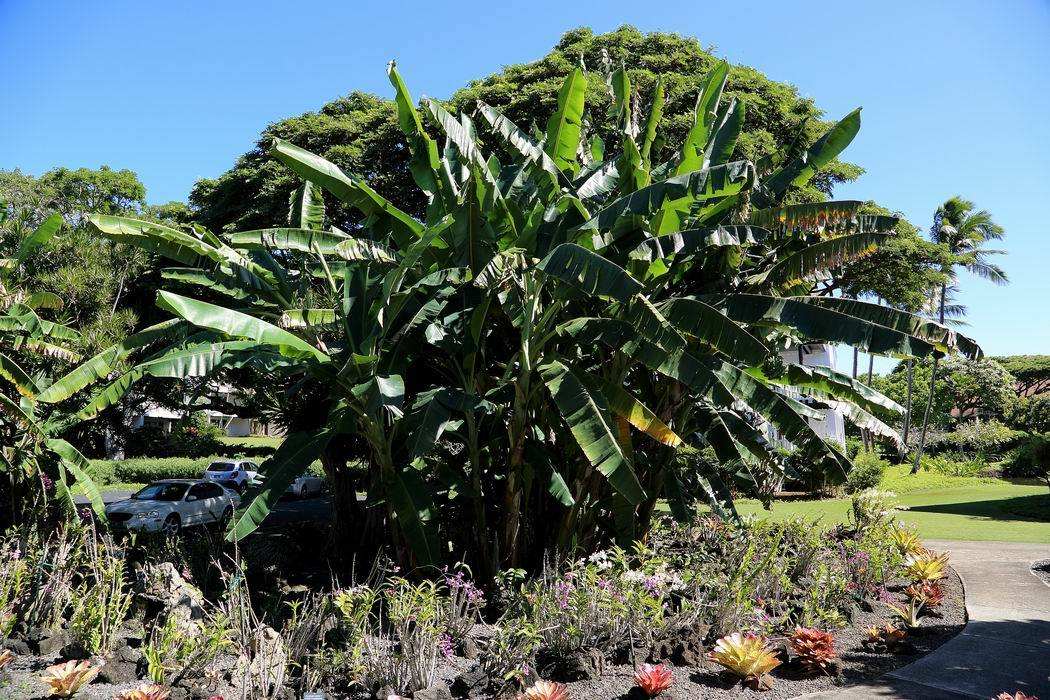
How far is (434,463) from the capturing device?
30.0 ft

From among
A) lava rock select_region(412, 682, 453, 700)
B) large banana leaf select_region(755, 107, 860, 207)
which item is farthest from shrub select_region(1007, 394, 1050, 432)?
lava rock select_region(412, 682, 453, 700)

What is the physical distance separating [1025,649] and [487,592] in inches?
221

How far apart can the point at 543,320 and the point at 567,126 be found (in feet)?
9.07

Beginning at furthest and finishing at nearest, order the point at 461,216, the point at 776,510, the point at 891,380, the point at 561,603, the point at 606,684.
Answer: the point at 891,380 → the point at 776,510 → the point at 461,216 → the point at 561,603 → the point at 606,684

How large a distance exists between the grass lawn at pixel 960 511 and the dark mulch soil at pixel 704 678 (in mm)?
3153

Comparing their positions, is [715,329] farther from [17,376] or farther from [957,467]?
[957,467]

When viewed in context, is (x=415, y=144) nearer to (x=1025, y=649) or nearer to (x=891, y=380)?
(x=1025, y=649)

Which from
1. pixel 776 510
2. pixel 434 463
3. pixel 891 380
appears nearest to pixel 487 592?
pixel 434 463

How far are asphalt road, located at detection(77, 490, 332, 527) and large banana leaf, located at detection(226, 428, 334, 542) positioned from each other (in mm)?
9873

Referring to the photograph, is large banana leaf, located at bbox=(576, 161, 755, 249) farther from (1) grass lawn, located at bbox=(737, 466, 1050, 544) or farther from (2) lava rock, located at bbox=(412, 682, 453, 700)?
(1) grass lawn, located at bbox=(737, 466, 1050, 544)

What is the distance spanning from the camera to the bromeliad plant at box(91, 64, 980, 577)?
744cm

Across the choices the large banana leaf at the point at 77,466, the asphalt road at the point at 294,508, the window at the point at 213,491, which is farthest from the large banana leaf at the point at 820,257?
the window at the point at 213,491

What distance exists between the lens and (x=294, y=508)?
25.0 metres

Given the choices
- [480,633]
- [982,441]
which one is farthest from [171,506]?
[982,441]
